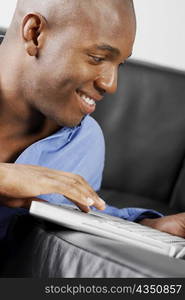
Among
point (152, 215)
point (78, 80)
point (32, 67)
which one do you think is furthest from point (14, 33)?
point (152, 215)

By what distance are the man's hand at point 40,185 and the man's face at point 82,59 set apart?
0.93ft

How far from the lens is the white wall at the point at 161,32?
8.74ft

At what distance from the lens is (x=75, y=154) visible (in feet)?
4.82

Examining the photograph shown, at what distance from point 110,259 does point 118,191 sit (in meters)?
1.47

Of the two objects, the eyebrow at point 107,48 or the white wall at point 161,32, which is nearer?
the eyebrow at point 107,48

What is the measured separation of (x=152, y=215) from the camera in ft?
4.70

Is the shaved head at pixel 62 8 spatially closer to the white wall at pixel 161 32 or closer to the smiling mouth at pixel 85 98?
the smiling mouth at pixel 85 98

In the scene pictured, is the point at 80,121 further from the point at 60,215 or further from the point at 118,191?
the point at 118,191

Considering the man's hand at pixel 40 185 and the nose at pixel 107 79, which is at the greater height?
the nose at pixel 107 79

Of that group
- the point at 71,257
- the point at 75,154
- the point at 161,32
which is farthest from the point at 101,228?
the point at 161,32

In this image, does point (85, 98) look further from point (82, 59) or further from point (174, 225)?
point (174, 225)

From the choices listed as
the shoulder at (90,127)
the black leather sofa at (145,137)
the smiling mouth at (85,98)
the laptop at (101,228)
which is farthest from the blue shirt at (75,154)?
the black leather sofa at (145,137)

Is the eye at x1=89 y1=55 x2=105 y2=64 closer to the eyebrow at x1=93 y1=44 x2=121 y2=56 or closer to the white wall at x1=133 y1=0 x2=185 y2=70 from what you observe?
the eyebrow at x1=93 y1=44 x2=121 y2=56

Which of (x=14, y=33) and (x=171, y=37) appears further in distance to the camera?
(x=171, y=37)
